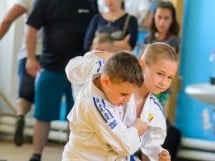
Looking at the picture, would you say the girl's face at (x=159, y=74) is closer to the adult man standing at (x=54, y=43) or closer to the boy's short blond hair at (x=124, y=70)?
the boy's short blond hair at (x=124, y=70)

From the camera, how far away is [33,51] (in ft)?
11.5

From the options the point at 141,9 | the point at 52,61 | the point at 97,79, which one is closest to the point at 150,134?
the point at 97,79

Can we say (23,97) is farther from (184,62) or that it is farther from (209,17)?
(209,17)

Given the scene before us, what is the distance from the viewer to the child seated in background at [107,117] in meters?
1.67

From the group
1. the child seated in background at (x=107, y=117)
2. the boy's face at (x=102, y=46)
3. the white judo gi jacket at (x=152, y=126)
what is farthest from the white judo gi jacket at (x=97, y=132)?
the boy's face at (x=102, y=46)

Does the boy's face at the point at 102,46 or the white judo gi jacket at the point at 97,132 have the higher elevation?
the white judo gi jacket at the point at 97,132

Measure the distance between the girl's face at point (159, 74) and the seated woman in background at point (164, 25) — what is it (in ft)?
5.65

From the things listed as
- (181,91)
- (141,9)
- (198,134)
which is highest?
(141,9)

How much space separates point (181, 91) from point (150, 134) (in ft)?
7.24

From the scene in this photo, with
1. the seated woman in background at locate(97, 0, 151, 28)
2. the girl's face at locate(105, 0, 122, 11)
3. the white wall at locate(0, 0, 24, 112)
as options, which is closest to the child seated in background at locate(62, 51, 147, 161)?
the girl's face at locate(105, 0, 122, 11)

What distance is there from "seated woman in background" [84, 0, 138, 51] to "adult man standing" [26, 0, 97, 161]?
83 millimetres

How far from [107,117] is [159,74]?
249 mm

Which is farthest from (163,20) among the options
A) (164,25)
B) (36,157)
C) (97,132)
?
(97,132)

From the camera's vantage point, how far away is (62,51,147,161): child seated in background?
1.67 m
